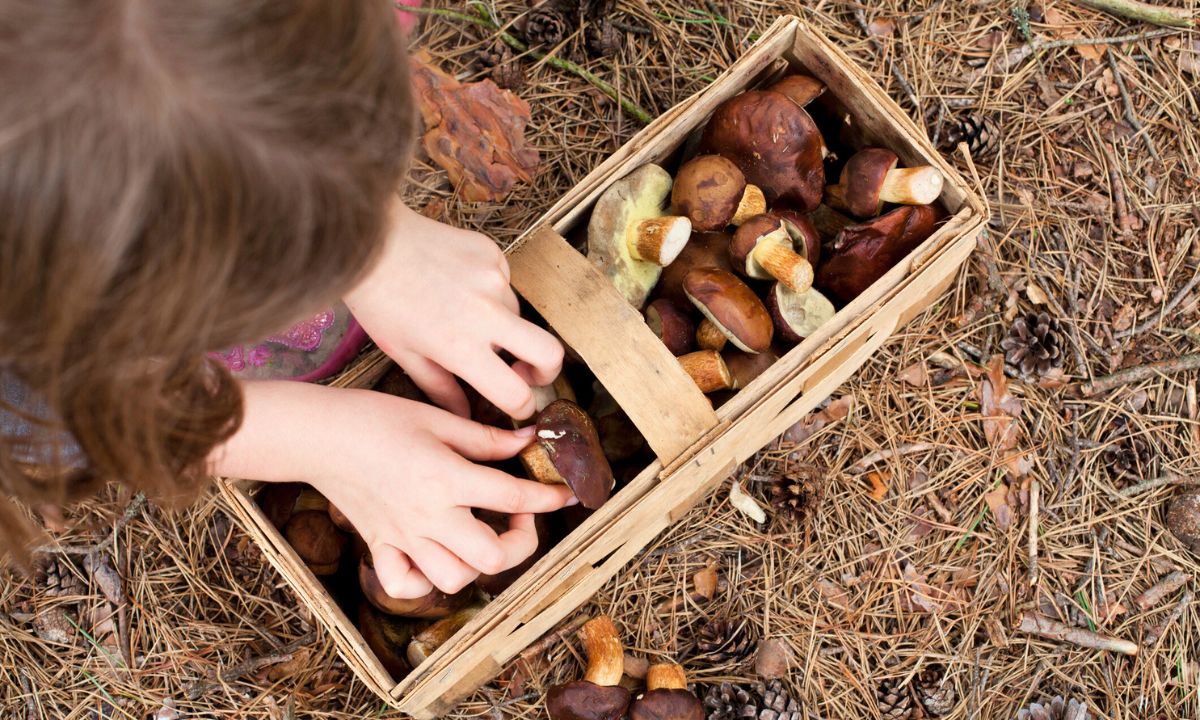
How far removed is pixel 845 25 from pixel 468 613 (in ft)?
6.55

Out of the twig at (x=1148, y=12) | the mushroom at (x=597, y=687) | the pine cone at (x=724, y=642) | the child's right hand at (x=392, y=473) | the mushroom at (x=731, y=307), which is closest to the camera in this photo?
the child's right hand at (x=392, y=473)

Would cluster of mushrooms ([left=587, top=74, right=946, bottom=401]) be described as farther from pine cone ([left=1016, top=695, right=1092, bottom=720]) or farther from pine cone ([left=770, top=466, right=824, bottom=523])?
pine cone ([left=1016, top=695, right=1092, bottom=720])

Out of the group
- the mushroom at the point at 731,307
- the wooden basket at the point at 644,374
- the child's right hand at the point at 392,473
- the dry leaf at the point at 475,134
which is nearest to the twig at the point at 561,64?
the dry leaf at the point at 475,134

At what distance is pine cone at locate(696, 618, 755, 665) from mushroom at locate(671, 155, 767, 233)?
1092mm

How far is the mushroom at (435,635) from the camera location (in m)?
2.02

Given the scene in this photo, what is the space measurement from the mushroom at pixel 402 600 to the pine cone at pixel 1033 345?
165 centimetres

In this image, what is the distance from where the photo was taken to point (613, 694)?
2.19 m

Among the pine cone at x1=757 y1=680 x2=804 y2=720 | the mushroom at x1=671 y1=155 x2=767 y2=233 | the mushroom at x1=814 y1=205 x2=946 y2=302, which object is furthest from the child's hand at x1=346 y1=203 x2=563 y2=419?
the pine cone at x1=757 y1=680 x2=804 y2=720

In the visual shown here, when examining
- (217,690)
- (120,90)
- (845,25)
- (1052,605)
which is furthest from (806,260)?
(217,690)

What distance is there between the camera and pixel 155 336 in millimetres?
1129

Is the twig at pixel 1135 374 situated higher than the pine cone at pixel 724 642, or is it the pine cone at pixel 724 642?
the twig at pixel 1135 374

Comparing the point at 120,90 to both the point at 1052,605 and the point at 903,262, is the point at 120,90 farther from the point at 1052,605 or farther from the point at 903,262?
the point at 1052,605

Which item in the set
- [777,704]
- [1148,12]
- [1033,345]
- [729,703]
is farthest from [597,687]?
→ [1148,12]

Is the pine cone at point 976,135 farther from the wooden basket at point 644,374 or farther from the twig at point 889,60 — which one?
the wooden basket at point 644,374
